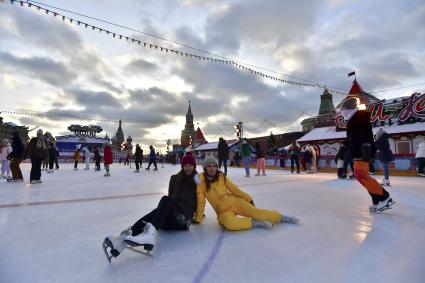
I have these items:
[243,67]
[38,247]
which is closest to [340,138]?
[243,67]

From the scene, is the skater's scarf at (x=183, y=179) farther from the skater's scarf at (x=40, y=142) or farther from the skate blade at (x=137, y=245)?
the skater's scarf at (x=40, y=142)

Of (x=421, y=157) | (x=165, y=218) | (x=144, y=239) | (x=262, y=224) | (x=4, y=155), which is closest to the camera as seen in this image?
(x=144, y=239)

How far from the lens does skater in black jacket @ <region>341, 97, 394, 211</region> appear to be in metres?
3.58

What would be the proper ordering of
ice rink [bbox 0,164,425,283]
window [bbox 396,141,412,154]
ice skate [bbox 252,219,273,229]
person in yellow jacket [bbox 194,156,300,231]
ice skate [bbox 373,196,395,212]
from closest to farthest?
ice rink [bbox 0,164,425,283] < ice skate [bbox 252,219,273,229] < person in yellow jacket [bbox 194,156,300,231] < ice skate [bbox 373,196,395,212] < window [bbox 396,141,412,154]

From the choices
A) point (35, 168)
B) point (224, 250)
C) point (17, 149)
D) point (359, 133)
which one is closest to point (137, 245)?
point (224, 250)

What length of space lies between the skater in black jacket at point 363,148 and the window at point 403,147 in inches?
710

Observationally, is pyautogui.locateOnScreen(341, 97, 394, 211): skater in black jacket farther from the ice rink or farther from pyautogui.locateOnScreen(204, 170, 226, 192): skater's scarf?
pyautogui.locateOnScreen(204, 170, 226, 192): skater's scarf

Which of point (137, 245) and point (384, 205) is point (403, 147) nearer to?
point (384, 205)

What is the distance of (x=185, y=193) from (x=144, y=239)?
0.91 meters

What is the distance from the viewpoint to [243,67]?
1149 centimetres

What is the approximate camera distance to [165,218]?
8.33 ft

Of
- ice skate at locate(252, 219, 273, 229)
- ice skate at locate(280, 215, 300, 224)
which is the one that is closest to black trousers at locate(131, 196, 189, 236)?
ice skate at locate(252, 219, 273, 229)

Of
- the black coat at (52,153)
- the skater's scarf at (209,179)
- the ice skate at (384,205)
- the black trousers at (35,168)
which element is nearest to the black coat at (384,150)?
the ice skate at (384,205)

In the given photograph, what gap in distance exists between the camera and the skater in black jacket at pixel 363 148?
3.58 m
